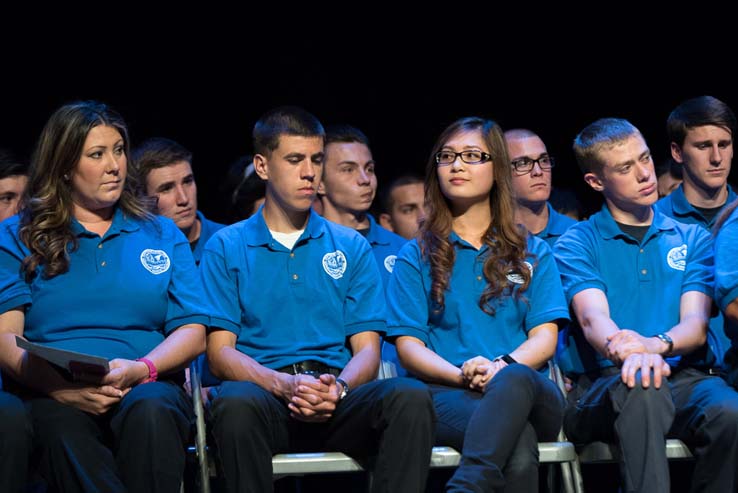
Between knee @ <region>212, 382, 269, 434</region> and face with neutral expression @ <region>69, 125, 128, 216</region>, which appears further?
face with neutral expression @ <region>69, 125, 128, 216</region>

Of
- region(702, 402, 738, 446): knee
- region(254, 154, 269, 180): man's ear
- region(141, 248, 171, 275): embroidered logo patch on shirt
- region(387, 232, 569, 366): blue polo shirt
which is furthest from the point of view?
region(254, 154, 269, 180): man's ear

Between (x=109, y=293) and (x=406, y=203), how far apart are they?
233cm

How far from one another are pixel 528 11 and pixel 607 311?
8.24 ft

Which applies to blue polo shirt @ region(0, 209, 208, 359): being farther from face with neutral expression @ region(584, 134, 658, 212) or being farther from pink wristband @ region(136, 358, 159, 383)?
face with neutral expression @ region(584, 134, 658, 212)

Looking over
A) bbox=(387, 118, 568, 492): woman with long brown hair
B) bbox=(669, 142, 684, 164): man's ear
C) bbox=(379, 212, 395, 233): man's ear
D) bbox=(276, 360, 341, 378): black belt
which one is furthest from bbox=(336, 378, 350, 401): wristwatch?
bbox=(379, 212, 395, 233): man's ear

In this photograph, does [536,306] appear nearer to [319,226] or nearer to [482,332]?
[482,332]

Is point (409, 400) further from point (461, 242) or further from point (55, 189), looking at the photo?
point (55, 189)

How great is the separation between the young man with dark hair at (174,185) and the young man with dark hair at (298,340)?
81cm

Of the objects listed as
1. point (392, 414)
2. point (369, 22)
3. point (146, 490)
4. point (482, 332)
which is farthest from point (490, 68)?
point (146, 490)

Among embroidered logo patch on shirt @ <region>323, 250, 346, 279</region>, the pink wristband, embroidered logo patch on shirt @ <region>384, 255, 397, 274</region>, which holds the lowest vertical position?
the pink wristband

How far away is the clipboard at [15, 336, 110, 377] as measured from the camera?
9.73 feet

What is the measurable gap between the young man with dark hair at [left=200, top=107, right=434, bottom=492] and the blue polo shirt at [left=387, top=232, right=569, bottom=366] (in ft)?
0.33

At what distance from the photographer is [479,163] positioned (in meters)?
3.86

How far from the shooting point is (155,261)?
3572 millimetres
